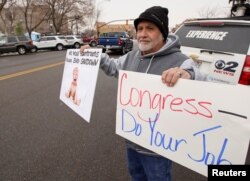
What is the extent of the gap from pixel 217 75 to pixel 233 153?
2.56 meters

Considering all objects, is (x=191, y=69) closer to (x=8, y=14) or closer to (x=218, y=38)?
(x=218, y=38)

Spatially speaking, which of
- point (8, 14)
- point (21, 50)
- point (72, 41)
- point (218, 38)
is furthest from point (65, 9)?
point (218, 38)

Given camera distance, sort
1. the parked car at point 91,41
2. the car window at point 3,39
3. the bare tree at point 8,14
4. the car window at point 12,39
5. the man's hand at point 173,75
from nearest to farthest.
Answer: the man's hand at point 173,75
the car window at point 3,39
the car window at point 12,39
the parked car at point 91,41
the bare tree at point 8,14

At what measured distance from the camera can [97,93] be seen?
7477 mm

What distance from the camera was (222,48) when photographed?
161 inches

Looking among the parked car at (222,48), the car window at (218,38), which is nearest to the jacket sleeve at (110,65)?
the parked car at (222,48)

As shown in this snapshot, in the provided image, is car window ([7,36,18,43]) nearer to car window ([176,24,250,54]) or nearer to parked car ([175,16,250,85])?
car window ([176,24,250,54])

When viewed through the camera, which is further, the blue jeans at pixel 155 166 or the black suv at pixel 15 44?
the black suv at pixel 15 44

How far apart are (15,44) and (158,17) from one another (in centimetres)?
2354

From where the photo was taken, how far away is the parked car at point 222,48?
3.81 metres

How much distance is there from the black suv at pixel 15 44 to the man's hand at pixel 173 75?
913 inches

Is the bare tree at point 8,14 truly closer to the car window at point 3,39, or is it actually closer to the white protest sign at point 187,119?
the car window at point 3,39

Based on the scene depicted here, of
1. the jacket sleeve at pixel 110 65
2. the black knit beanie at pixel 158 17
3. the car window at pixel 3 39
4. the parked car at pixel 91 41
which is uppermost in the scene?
the black knit beanie at pixel 158 17

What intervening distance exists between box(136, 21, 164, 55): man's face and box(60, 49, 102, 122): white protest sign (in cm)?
47
